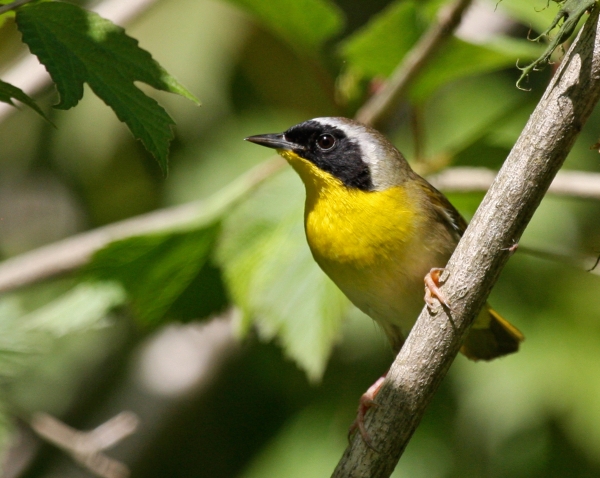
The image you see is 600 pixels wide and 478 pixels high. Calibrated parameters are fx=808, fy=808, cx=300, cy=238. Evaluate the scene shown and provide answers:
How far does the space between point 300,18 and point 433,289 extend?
1.64m

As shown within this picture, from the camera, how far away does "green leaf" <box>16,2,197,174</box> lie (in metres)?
1.80

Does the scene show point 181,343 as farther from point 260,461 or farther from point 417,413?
point 417,413

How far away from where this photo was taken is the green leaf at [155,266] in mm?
3240

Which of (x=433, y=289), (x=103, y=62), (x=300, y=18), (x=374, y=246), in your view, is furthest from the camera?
(x=300, y=18)

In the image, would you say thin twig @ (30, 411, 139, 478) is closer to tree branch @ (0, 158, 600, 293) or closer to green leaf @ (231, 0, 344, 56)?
tree branch @ (0, 158, 600, 293)

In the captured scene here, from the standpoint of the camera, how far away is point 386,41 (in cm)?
342

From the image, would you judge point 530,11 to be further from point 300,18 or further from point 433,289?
point 433,289

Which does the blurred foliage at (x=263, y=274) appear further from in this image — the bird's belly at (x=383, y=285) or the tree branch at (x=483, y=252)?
the tree branch at (x=483, y=252)

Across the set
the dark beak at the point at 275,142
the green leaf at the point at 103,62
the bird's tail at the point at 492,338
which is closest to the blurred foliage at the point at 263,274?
the dark beak at the point at 275,142

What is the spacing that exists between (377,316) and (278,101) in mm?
2447

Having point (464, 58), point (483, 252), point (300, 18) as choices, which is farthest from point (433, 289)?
point (300, 18)

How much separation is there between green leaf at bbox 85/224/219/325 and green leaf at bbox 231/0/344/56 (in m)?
0.94

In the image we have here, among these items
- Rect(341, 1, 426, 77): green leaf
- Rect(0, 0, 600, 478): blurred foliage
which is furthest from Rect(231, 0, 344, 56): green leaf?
Rect(341, 1, 426, 77): green leaf

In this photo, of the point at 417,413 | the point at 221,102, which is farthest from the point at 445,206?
the point at 221,102
